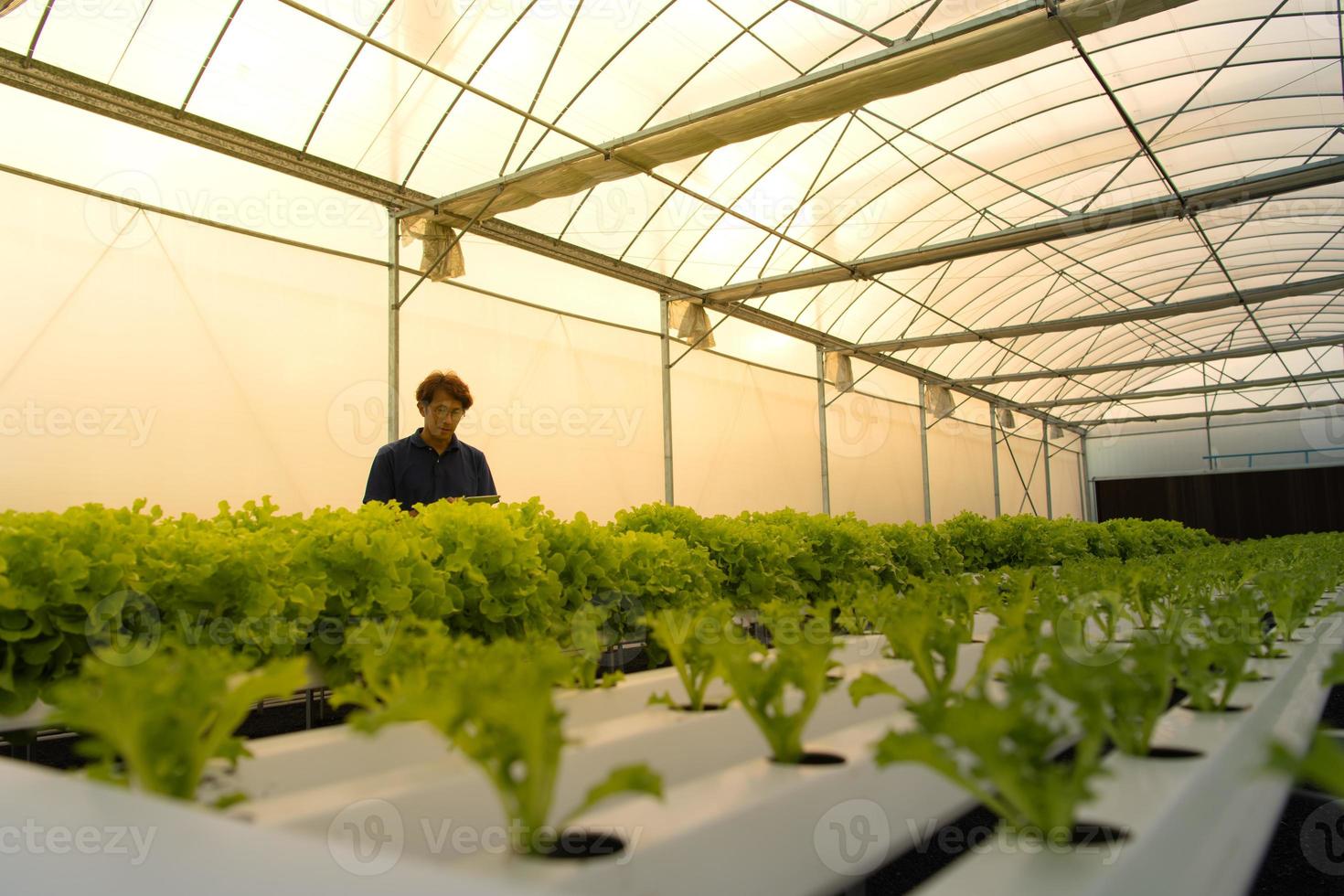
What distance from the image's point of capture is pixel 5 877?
3.52ft

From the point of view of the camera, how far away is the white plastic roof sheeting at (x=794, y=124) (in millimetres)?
6992

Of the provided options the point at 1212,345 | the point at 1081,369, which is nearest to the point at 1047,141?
the point at 1081,369

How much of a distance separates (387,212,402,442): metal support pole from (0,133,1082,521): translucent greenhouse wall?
0.29 feet

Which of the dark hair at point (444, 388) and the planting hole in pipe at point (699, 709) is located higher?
the dark hair at point (444, 388)

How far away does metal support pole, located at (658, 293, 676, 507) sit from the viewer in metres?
11.7

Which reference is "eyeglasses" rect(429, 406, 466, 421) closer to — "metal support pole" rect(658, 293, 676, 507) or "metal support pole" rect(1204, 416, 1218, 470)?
"metal support pole" rect(658, 293, 676, 507)

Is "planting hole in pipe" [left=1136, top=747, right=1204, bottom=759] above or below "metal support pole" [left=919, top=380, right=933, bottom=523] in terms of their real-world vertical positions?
below

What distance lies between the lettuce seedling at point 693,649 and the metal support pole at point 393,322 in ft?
23.6

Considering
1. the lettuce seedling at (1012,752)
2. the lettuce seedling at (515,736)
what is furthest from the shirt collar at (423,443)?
the lettuce seedling at (1012,752)

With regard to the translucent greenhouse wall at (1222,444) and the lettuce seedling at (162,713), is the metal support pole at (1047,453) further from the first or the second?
the lettuce seedling at (162,713)

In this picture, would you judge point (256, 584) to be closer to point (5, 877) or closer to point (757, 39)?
point (5, 877)

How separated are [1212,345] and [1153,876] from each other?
25967 mm

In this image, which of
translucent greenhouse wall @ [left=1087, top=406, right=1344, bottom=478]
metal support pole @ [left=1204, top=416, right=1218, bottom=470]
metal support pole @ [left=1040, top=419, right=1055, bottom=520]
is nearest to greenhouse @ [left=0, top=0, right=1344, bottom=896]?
translucent greenhouse wall @ [left=1087, top=406, right=1344, bottom=478]

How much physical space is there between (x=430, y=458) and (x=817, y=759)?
3.57 metres
